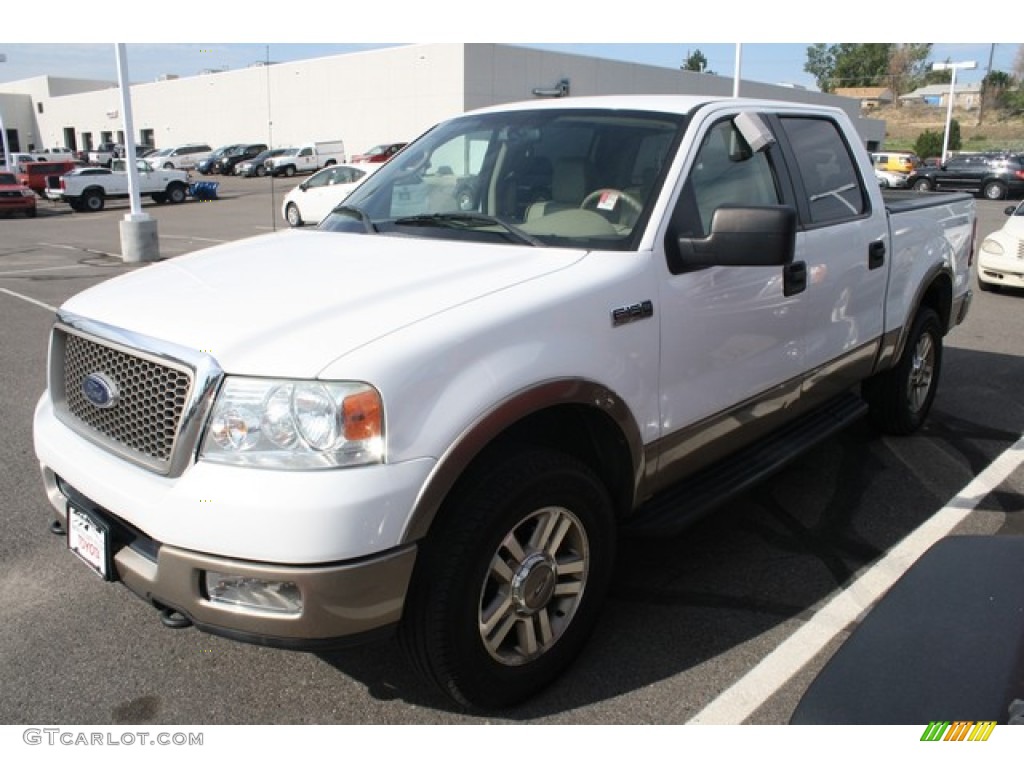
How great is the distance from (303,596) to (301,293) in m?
0.95

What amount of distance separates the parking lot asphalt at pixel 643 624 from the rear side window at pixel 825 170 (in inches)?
59.5

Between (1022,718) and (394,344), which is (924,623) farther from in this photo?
(394,344)

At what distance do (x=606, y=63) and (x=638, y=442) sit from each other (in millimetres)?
52103

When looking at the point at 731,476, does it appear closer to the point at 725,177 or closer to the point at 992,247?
the point at 725,177

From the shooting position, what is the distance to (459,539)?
2.42m

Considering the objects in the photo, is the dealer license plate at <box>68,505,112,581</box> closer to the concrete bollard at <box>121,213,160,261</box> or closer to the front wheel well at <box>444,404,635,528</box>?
the front wheel well at <box>444,404,635,528</box>

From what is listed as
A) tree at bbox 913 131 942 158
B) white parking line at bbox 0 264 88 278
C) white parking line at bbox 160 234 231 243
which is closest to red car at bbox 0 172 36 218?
white parking line at bbox 160 234 231 243

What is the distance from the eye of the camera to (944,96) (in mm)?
101812

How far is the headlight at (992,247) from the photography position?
1132 centimetres

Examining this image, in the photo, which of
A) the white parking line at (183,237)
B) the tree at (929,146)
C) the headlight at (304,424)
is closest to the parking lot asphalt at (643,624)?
the headlight at (304,424)

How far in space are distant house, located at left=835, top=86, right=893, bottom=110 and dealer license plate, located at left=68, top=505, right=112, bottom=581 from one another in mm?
116605

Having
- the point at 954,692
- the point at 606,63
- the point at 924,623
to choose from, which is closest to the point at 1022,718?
the point at 954,692

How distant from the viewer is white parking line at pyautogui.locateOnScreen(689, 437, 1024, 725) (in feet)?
9.19
